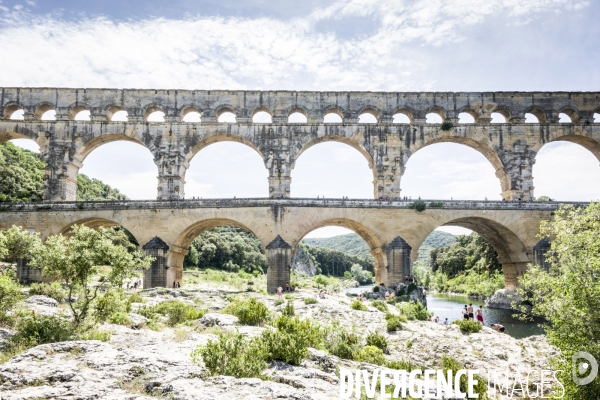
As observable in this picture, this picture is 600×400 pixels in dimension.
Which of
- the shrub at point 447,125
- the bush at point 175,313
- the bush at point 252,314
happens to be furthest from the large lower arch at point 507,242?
the bush at point 175,313

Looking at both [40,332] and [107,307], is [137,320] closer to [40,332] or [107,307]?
[107,307]

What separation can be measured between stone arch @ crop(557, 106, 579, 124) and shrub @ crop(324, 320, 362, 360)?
26665 millimetres

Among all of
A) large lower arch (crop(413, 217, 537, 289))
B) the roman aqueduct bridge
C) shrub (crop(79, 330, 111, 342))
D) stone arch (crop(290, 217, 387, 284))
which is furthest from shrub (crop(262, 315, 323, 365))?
large lower arch (crop(413, 217, 537, 289))

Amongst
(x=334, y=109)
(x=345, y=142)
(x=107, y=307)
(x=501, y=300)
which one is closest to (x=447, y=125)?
(x=345, y=142)

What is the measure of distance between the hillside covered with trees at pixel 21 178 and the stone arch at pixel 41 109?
9.81 m

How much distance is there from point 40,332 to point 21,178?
4404 cm

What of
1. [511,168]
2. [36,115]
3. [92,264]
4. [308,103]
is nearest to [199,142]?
[308,103]

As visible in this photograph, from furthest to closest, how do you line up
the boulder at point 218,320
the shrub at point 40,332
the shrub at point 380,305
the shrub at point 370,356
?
the shrub at point 380,305 → the boulder at point 218,320 → the shrub at point 370,356 → the shrub at point 40,332

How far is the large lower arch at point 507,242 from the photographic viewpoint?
1029 inches

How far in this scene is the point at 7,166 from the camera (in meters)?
45.3

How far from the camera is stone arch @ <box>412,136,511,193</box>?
2969 centimetres

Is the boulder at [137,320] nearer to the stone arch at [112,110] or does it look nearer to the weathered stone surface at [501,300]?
the stone arch at [112,110]

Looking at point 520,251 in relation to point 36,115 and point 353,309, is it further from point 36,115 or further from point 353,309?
point 36,115

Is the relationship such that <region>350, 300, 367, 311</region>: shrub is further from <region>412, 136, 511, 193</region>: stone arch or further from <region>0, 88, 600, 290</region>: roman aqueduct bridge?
<region>412, 136, 511, 193</region>: stone arch
